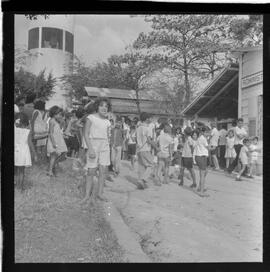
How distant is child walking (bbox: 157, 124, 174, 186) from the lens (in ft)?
14.4

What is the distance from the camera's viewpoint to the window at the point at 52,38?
4207 millimetres

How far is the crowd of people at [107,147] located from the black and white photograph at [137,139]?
12 millimetres

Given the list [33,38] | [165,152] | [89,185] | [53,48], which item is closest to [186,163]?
[165,152]

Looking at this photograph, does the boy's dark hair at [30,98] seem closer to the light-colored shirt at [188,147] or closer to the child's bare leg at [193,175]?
the light-colored shirt at [188,147]

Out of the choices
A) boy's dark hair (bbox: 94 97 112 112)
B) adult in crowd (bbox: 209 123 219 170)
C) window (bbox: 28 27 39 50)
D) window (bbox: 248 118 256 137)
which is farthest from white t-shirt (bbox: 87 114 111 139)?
window (bbox: 248 118 256 137)

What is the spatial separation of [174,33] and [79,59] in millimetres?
1199

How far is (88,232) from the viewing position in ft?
13.7

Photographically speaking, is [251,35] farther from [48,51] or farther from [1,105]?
[1,105]

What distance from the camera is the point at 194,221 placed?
167 inches

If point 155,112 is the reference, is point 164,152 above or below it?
below

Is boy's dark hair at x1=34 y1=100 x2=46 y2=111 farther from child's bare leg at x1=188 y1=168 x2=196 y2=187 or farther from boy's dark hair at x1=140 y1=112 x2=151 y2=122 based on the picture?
child's bare leg at x1=188 y1=168 x2=196 y2=187

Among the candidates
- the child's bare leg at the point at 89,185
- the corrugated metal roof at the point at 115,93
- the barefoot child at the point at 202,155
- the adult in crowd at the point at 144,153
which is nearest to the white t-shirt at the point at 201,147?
the barefoot child at the point at 202,155

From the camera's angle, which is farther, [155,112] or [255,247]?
[155,112]
